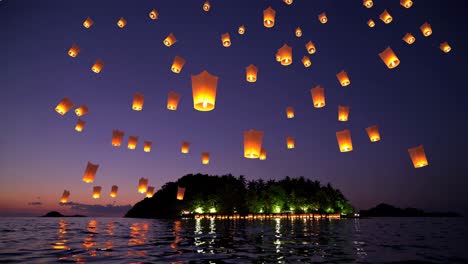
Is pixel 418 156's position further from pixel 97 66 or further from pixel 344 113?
pixel 97 66

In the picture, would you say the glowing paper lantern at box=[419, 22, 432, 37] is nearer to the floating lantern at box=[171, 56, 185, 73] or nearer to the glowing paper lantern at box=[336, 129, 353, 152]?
the glowing paper lantern at box=[336, 129, 353, 152]

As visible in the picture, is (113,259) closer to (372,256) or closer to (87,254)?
(87,254)

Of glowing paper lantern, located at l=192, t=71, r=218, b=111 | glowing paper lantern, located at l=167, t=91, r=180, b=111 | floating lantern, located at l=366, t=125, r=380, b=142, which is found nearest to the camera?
glowing paper lantern, located at l=192, t=71, r=218, b=111

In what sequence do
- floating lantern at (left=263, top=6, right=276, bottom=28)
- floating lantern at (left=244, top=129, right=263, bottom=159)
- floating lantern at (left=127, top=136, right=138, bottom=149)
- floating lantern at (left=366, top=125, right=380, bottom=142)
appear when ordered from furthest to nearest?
1. floating lantern at (left=127, top=136, right=138, bottom=149)
2. floating lantern at (left=366, top=125, right=380, bottom=142)
3. floating lantern at (left=263, top=6, right=276, bottom=28)
4. floating lantern at (left=244, top=129, right=263, bottom=159)

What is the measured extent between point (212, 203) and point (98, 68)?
6633cm

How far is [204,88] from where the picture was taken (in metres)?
6.29

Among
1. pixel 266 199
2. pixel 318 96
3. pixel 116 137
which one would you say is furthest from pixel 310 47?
pixel 266 199

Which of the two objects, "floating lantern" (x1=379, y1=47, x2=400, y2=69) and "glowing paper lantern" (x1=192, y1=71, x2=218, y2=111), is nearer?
"glowing paper lantern" (x1=192, y1=71, x2=218, y2=111)

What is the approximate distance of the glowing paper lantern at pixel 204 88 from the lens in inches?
244

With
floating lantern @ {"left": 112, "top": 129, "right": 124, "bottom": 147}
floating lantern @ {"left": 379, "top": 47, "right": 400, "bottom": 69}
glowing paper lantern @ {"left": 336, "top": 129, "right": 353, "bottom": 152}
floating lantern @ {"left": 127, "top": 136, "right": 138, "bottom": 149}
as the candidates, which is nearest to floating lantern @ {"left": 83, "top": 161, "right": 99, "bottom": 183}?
floating lantern @ {"left": 112, "top": 129, "right": 124, "bottom": 147}

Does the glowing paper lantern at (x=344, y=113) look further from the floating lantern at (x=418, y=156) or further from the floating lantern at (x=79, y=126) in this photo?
the floating lantern at (x=79, y=126)

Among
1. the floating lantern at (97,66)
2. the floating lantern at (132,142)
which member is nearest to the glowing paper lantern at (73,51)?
the floating lantern at (97,66)

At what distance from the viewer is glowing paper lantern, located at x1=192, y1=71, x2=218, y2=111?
6195 millimetres

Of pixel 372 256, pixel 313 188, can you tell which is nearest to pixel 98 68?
pixel 372 256
